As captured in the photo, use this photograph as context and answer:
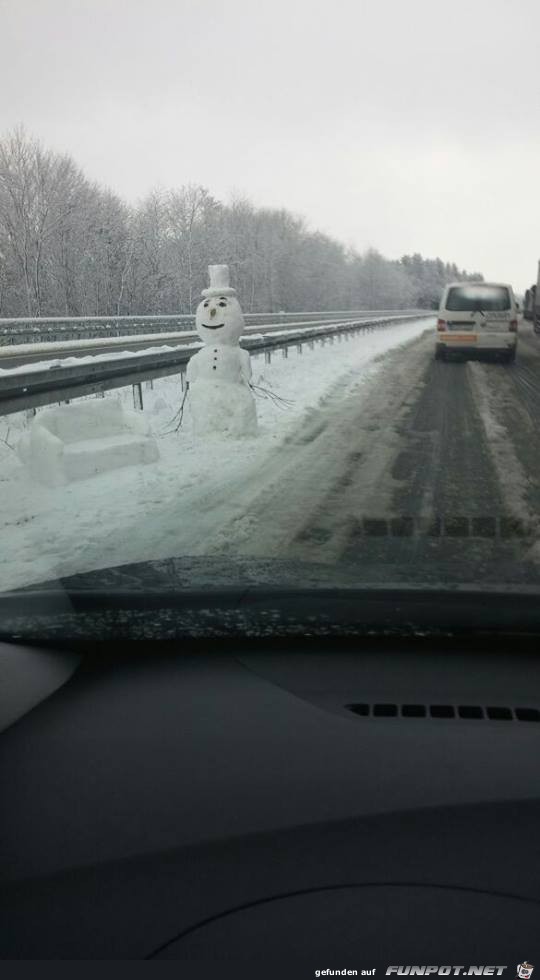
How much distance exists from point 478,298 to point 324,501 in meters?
16.2

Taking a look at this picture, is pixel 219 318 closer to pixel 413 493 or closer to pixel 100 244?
pixel 413 493

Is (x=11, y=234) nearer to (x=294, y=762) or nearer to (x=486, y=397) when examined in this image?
(x=486, y=397)

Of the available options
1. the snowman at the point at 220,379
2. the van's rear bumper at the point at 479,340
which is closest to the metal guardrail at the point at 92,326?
the van's rear bumper at the point at 479,340

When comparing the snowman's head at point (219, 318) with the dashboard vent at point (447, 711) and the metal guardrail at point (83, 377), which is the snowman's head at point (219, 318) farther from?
the dashboard vent at point (447, 711)

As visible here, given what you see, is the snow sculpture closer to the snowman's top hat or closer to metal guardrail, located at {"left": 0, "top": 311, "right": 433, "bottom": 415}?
metal guardrail, located at {"left": 0, "top": 311, "right": 433, "bottom": 415}

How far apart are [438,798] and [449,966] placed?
436 millimetres

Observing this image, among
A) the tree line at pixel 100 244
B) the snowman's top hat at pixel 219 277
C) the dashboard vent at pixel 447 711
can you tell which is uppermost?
the tree line at pixel 100 244

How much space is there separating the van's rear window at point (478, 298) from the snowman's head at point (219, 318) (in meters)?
12.0

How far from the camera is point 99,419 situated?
923 centimetres

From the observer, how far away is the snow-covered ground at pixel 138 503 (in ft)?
18.3

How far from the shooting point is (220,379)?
34.8ft

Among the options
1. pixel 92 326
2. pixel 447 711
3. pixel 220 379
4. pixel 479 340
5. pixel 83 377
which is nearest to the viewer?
pixel 447 711

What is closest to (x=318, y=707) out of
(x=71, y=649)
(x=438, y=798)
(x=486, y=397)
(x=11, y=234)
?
(x=438, y=798)

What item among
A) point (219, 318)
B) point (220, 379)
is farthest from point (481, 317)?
point (220, 379)
